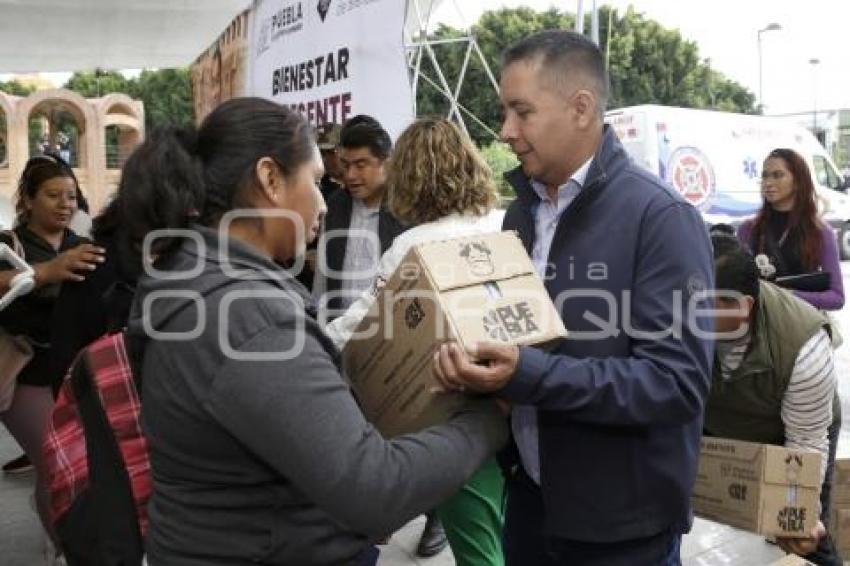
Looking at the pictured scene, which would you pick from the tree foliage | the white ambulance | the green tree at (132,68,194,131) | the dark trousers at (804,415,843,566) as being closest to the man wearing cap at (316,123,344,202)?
the dark trousers at (804,415,843,566)

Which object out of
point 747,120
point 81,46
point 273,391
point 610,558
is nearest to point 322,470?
point 273,391

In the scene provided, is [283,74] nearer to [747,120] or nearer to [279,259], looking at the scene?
[279,259]

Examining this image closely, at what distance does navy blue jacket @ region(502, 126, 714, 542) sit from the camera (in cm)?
144

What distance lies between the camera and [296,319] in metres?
1.13

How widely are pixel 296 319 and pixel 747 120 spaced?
13.6 m

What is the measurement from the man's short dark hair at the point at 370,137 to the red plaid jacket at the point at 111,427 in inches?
74.5

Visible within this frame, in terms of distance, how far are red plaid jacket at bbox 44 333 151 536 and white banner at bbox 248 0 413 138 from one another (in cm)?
186

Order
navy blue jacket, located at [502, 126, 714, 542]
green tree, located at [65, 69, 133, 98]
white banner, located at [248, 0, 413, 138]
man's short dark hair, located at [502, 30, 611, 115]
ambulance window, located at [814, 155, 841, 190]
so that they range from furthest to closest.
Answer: green tree, located at [65, 69, 133, 98], ambulance window, located at [814, 155, 841, 190], white banner, located at [248, 0, 413, 138], man's short dark hair, located at [502, 30, 611, 115], navy blue jacket, located at [502, 126, 714, 542]

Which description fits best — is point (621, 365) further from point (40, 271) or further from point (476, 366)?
point (40, 271)

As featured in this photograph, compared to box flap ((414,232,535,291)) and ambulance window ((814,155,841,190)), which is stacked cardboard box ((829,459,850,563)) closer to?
box flap ((414,232,535,291))

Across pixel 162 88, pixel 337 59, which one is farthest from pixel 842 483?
pixel 162 88

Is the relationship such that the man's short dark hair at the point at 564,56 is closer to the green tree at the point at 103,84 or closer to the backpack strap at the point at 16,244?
the backpack strap at the point at 16,244

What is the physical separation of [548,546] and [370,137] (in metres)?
2.03

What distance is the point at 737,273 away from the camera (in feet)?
6.62
